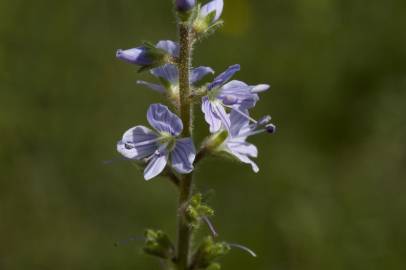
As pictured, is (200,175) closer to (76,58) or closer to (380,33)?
(76,58)

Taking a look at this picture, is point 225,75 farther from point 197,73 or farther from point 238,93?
point 197,73

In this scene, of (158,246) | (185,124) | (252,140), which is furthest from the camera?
(252,140)

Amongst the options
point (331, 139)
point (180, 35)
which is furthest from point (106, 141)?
point (180, 35)

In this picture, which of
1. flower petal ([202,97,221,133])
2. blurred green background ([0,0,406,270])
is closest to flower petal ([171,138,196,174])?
flower petal ([202,97,221,133])

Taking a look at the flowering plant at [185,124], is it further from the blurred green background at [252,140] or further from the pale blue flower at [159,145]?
the blurred green background at [252,140]

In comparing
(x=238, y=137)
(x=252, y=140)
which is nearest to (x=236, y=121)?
(x=238, y=137)

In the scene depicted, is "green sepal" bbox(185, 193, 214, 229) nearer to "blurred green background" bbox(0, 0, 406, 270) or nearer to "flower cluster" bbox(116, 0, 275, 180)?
"flower cluster" bbox(116, 0, 275, 180)
